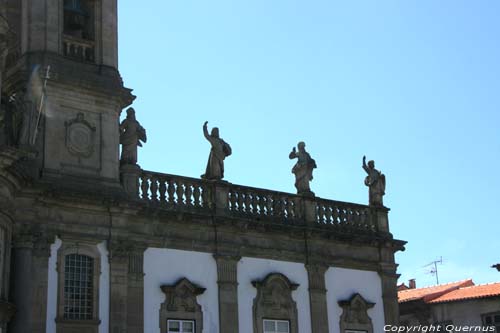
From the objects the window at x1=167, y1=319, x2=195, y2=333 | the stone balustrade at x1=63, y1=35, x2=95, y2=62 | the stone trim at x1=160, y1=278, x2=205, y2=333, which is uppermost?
the stone balustrade at x1=63, y1=35, x2=95, y2=62

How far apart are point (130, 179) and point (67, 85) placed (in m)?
2.94

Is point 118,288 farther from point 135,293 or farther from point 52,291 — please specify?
point 52,291

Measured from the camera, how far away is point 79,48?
2511 centimetres

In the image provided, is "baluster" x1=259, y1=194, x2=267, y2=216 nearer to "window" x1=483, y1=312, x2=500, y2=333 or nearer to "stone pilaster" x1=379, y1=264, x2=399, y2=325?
"stone pilaster" x1=379, y1=264, x2=399, y2=325

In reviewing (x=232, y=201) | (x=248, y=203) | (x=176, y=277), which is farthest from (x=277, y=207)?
(x=176, y=277)

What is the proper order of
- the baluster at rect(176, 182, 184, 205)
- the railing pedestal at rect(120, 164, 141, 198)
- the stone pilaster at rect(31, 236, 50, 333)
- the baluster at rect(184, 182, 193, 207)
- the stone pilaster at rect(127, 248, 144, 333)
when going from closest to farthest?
the stone pilaster at rect(31, 236, 50, 333) → the stone pilaster at rect(127, 248, 144, 333) → the railing pedestal at rect(120, 164, 141, 198) → the baluster at rect(176, 182, 184, 205) → the baluster at rect(184, 182, 193, 207)

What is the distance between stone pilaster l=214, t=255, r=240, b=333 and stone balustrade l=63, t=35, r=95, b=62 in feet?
21.2

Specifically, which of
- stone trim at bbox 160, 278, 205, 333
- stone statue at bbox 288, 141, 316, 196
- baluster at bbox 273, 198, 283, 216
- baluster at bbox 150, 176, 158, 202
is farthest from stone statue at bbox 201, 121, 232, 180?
stone trim at bbox 160, 278, 205, 333

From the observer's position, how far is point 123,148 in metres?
24.7

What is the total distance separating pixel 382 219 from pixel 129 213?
978cm

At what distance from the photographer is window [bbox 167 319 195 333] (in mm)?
23984

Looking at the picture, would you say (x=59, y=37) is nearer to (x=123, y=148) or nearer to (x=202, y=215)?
(x=123, y=148)

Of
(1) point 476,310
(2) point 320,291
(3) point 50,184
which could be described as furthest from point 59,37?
(1) point 476,310

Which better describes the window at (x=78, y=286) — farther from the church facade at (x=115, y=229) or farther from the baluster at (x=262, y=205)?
the baluster at (x=262, y=205)
